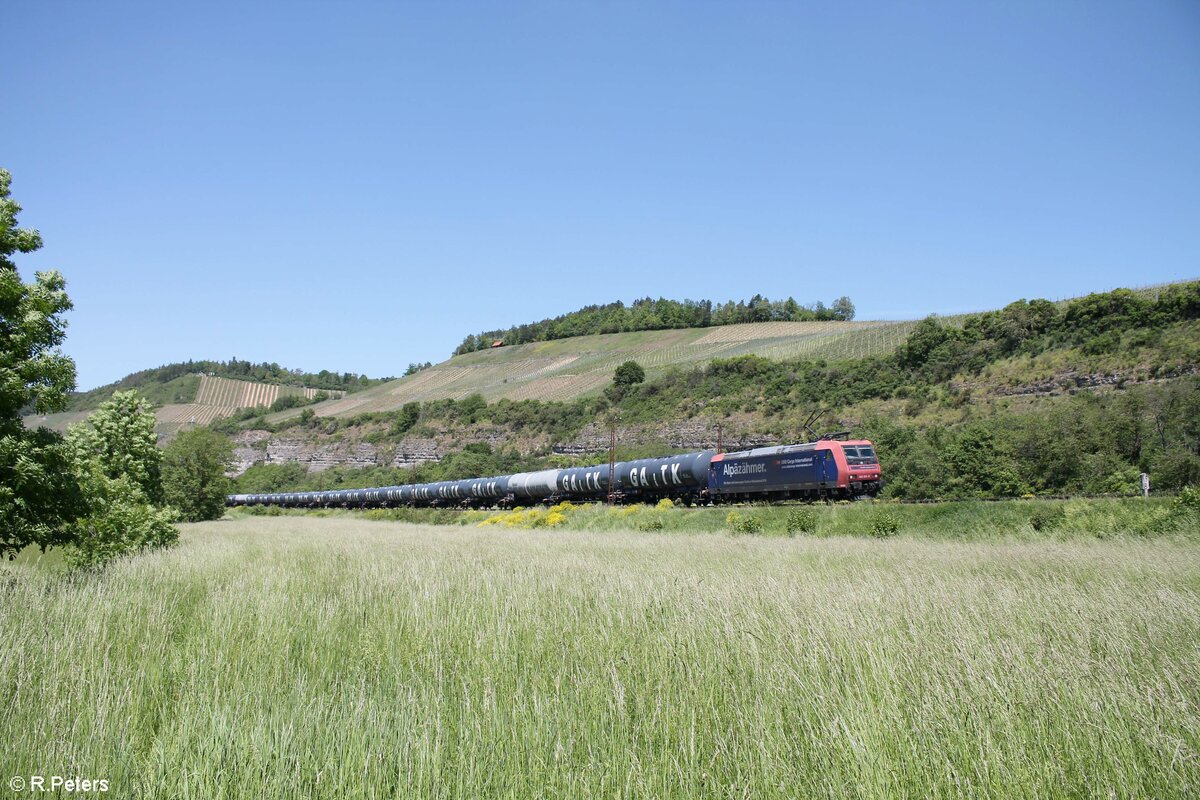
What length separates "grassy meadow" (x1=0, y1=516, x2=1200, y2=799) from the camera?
3600 mm

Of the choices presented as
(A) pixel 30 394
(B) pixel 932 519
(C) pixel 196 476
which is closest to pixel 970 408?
(B) pixel 932 519

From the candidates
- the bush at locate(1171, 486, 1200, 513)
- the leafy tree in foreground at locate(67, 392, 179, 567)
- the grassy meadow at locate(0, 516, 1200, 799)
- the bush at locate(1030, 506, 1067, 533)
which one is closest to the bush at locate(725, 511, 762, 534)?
the bush at locate(1030, 506, 1067, 533)

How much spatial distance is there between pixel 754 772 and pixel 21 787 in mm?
3701

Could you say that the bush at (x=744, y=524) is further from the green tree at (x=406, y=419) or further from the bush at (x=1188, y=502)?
the green tree at (x=406, y=419)

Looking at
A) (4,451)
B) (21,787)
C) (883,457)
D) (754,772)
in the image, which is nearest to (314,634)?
(21,787)

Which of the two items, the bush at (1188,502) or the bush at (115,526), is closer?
the bush at (115,526)

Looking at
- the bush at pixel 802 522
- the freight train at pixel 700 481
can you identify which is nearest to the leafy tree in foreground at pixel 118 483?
the bush at pixel 802 522

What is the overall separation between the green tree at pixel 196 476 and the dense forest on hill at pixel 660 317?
75.0m

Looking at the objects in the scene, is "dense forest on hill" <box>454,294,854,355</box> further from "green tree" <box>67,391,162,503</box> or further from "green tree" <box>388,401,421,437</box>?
"green tree" <box>67,391,162,503</box>

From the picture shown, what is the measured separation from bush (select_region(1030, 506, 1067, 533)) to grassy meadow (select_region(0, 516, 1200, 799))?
1125 centimetres

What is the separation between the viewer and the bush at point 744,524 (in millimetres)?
24953

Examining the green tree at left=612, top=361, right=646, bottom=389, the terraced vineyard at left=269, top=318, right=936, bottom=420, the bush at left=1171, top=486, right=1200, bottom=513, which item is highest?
the terraced vineyard at left=269, top=318, right=936, bottom=420

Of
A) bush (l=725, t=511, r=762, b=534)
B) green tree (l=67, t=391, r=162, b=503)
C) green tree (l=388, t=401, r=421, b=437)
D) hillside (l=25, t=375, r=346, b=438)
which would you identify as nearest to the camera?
green tree (l=67, t=391, r=162, b=503)

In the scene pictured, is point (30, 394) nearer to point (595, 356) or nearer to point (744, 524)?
point (744, 524)
